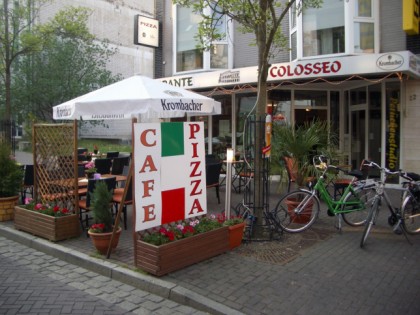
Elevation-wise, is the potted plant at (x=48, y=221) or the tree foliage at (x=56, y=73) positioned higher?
the tree foliage at (x=56, y=73)

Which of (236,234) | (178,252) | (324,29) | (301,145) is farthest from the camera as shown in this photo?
(324,29)

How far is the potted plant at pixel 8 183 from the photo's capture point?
787 centimetres

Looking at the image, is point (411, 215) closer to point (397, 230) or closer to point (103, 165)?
point (397, 230)

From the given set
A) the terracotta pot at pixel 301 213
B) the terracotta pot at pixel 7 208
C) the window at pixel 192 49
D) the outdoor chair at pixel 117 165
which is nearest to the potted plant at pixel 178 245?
the terracotta pot at pixel 301 213

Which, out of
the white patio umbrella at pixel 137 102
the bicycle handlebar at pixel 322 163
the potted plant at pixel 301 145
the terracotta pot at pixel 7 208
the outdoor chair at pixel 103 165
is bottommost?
the terracotta pot at pixel 7 208

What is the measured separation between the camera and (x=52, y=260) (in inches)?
234

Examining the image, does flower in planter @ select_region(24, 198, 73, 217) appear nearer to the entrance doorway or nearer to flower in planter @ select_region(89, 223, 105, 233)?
flower in planter @ select_region(89, 223, 105, 233)

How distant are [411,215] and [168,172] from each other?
4.04 metres

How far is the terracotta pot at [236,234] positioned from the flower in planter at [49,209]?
2718 mm

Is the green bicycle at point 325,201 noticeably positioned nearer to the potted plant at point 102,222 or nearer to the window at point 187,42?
the potted plant at point 102,222

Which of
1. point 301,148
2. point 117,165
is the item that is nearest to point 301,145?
point 301,148

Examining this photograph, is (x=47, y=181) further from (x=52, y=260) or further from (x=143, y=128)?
(x=143, y=128)

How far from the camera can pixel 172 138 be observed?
548 cm

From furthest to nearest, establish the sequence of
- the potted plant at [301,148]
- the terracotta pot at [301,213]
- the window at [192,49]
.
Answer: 1. the window at [192,49]
2. the potted plant at [301,148]
3. the terracotta pot at [301,213]
